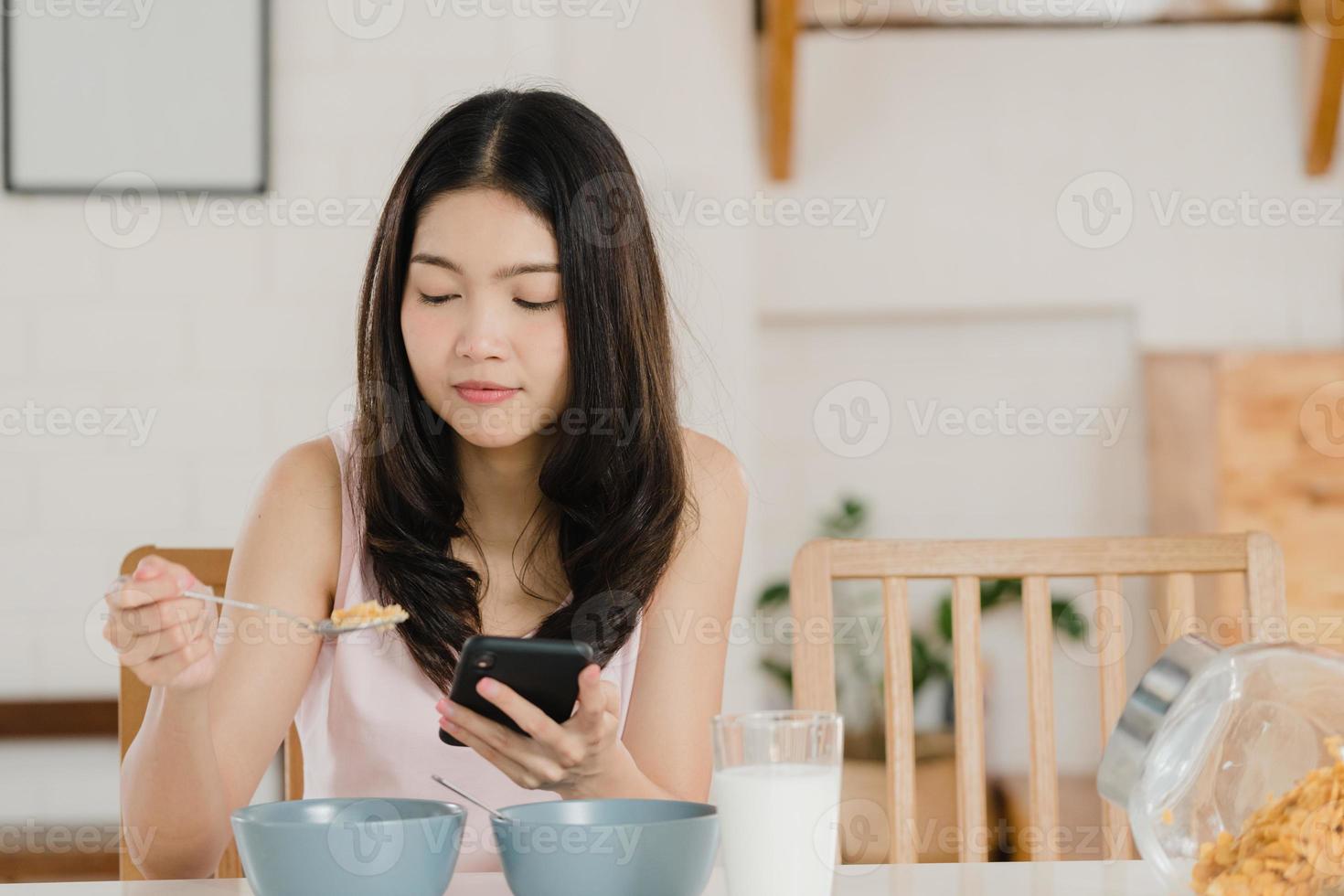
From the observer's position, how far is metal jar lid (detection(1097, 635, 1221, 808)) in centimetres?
72

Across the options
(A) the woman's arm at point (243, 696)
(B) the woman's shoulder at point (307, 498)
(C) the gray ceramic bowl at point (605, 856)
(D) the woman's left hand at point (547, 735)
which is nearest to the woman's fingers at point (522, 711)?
(D) the woman's left hand at point (547, 735)

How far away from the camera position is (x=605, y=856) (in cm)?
72

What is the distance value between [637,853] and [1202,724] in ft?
1.05

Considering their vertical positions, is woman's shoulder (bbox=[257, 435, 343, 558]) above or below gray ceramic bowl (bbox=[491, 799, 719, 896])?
above

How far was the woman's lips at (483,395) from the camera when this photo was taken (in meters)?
1.11

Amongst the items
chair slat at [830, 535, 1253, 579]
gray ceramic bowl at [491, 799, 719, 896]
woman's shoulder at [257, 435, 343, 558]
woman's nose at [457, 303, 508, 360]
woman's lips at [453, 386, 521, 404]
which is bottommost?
gray ceramic bowl at [491, 799, 719, 896]

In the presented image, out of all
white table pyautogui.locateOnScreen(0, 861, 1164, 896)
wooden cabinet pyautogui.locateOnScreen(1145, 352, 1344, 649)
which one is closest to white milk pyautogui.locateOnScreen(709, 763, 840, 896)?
white table pyautogui.locateOnScreen(0, 861, 1164, 896)

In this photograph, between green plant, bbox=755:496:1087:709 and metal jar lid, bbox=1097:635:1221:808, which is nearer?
metal jar lid, bbox=1097:635:1221:808

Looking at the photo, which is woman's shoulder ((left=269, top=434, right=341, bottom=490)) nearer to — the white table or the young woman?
the young woman

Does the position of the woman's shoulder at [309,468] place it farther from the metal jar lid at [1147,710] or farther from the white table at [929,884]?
the metal jar lid at [1147,710]

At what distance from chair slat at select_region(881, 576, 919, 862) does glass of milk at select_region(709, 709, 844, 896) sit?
1.17 feet

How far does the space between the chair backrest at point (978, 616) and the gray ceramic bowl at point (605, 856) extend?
33cm

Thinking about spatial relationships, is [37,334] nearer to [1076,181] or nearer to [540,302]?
[540,302]

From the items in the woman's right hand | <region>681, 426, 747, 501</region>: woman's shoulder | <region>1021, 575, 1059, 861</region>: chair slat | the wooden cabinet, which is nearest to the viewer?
the woman's right hand
